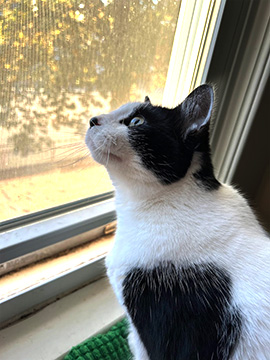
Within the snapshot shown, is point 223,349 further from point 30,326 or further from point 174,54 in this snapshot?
point 174,54

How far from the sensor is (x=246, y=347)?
0.42 m

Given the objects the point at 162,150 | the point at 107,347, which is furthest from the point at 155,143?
the point at 107,347

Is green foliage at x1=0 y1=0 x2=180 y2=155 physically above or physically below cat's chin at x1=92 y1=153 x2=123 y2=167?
above

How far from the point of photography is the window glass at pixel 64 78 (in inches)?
21.0

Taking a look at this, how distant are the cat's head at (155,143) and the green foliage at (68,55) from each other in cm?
13

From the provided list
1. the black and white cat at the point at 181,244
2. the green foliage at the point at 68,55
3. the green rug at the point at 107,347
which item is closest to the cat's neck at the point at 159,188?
the black and white cat at the point at 181,244

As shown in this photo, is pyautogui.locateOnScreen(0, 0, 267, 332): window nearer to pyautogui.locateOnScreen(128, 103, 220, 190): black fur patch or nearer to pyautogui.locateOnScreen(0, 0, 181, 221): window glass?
pyautogui.locateOnScreen(0, 0, 181, 221): window glass

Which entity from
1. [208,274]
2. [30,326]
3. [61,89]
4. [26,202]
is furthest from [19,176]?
[208,274]

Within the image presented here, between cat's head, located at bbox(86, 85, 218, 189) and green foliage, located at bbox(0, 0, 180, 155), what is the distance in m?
0.13

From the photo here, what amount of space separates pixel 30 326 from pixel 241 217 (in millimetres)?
477

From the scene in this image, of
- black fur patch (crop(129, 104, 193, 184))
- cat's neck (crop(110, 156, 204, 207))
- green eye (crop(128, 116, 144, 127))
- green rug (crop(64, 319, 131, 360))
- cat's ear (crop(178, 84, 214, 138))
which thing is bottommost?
green rug (crop(64, 319, 131, 360))

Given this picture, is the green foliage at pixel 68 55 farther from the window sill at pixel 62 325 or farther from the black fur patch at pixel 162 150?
the window sill at pixel 62 325

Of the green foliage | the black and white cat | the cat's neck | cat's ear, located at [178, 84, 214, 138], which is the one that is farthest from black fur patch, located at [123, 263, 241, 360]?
the green foliage

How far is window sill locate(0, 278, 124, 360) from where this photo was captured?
61 centimetres
